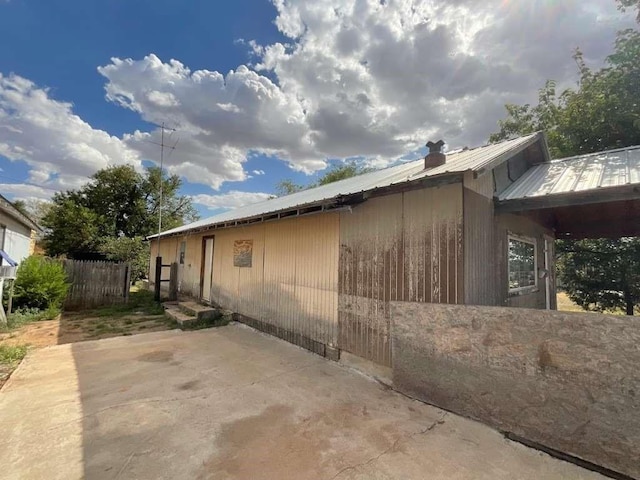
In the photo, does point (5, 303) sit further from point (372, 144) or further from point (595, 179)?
point (372, 144)

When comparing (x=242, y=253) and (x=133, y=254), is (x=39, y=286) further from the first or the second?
(x=133, y=254)

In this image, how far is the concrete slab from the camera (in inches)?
88.3

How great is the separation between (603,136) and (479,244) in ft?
34.8

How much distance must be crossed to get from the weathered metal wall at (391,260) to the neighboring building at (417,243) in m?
0.01

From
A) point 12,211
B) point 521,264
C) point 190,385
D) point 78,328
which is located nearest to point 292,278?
point 190,385

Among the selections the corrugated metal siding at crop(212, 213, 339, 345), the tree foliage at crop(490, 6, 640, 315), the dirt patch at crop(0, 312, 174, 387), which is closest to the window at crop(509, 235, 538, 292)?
the corrugated metal siding at crop(212, 213, 339, 345)

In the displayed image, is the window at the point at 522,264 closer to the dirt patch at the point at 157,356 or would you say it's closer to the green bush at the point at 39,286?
the dirt patch at the point at 157,356

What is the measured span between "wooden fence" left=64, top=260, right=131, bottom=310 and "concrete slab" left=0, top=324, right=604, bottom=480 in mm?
5612

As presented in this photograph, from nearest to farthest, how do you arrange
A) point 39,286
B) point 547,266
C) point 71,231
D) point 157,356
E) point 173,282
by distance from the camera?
point 157,356 < point 547,266 < point 39,286 < point 173,282 < point 71,231

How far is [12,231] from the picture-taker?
35.4 ft

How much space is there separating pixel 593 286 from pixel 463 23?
34.9ft

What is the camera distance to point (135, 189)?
24.8 metres

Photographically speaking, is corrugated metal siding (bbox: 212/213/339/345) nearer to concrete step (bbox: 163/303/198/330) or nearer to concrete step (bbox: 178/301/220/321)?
concrete step (bbox: 178/301/220/321)

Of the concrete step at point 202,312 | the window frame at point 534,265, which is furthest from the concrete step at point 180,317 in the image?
the window frame at point 534,265
